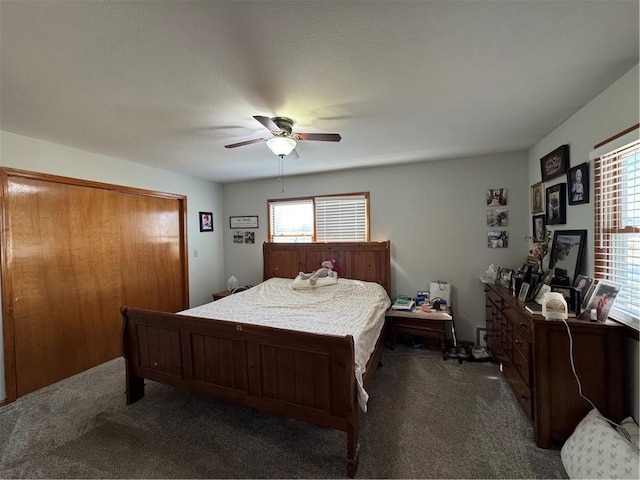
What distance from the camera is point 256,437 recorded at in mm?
1902

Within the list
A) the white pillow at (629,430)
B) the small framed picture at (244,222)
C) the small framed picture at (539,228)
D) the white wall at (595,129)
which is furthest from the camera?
the small framed picture at (244,222)

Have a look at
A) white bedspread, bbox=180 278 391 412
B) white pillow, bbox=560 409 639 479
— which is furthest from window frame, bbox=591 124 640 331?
white bedspread, bbox=180 278 391 412

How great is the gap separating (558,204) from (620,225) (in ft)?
2.17

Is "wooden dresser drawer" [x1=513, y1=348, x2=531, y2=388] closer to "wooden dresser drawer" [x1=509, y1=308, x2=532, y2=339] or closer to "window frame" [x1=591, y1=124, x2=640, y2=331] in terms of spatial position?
"wooden dresser drawer" [x1=509, y1=308, x2=532, y2=339]

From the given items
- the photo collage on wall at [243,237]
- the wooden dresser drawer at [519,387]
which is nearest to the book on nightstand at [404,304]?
the wooden dresser drawer at [519,387]

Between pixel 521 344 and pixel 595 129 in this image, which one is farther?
pixel 521 344

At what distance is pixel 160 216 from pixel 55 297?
148cm

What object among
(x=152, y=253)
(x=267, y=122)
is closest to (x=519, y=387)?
(x=267, y=122)

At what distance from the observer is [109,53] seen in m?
1.38

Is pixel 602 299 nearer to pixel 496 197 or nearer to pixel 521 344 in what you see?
pixel 521 344

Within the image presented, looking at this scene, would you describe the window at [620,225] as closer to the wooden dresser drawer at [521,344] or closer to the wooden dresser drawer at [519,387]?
the wooden dresser drawer at [521,344]

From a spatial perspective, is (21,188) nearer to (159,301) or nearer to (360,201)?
(159,301)

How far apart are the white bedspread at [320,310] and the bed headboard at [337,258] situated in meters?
0.19

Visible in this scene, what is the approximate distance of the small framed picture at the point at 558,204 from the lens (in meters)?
2.30
